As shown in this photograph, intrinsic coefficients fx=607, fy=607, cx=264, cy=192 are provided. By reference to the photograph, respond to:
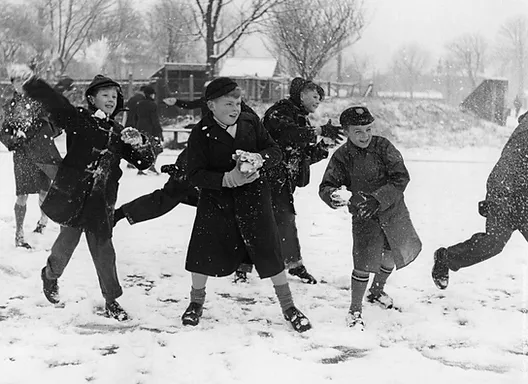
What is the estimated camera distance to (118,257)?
5.69m

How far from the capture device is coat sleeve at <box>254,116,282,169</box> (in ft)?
12.5

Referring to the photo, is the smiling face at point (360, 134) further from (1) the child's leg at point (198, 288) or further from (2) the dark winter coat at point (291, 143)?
(1) the child's leg at point (198, 288)

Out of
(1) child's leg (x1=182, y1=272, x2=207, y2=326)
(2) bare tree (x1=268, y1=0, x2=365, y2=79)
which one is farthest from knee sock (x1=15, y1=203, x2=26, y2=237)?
(2) bare tree (x1=268, y1=0, x2=365, y2=79)

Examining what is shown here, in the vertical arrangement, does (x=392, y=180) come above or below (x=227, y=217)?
above

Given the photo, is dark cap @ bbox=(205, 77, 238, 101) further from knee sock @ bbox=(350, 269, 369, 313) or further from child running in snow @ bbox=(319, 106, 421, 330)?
knee sock @ bbox=(350, 269, 369, 313)

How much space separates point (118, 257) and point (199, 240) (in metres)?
2.04

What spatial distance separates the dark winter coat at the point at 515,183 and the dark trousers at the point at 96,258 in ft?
8.65

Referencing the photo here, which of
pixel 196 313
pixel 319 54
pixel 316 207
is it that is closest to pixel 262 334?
pixel 196 313

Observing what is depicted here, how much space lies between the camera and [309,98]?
4883 mm

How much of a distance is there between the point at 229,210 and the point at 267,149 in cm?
46

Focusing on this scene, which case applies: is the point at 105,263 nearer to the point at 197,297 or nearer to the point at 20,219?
the point at 197,297

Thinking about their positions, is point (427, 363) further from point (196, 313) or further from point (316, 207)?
point (316, 207)

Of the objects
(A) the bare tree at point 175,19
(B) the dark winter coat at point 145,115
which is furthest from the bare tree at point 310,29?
(B) the dark winter coat at point 145,115

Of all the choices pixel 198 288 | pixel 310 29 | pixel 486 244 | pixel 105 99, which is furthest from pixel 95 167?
pixel 310 29
